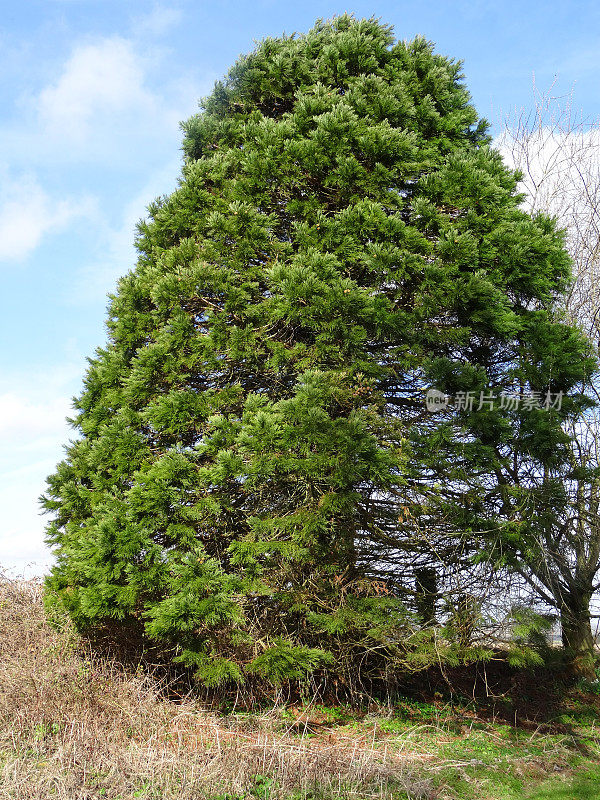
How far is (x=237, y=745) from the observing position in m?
4.52

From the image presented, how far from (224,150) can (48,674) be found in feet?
20.8

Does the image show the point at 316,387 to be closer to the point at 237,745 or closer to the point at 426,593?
the point at 426,593

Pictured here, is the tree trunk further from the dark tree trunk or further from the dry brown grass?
the dry brown grass

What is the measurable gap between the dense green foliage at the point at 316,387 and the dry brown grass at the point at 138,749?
535 millimetres

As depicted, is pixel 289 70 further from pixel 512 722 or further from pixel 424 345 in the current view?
pixel 512 722

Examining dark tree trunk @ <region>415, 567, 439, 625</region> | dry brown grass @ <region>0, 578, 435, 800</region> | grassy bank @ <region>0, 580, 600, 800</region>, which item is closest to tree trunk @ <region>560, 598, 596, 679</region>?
grassy bank @ <region>0, 580, 600, 800</region>

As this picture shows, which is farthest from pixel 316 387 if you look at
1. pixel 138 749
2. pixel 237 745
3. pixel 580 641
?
pixel 580 641

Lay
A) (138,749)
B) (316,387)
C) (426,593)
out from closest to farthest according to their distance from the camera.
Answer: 1. (138,749)
2. (316,387)
3. (426,593)

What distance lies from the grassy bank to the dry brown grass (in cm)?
1

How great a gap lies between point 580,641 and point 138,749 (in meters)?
6.73

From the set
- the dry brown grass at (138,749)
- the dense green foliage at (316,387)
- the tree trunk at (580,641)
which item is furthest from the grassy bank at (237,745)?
the tree trunk at (580,641)

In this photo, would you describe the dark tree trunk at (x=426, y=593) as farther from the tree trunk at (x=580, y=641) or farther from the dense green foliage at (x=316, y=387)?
the tree trunk at (x=580, y=641)

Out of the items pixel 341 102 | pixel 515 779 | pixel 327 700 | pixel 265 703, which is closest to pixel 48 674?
pixel 265 703

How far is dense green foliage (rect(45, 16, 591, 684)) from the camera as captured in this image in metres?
5.39
